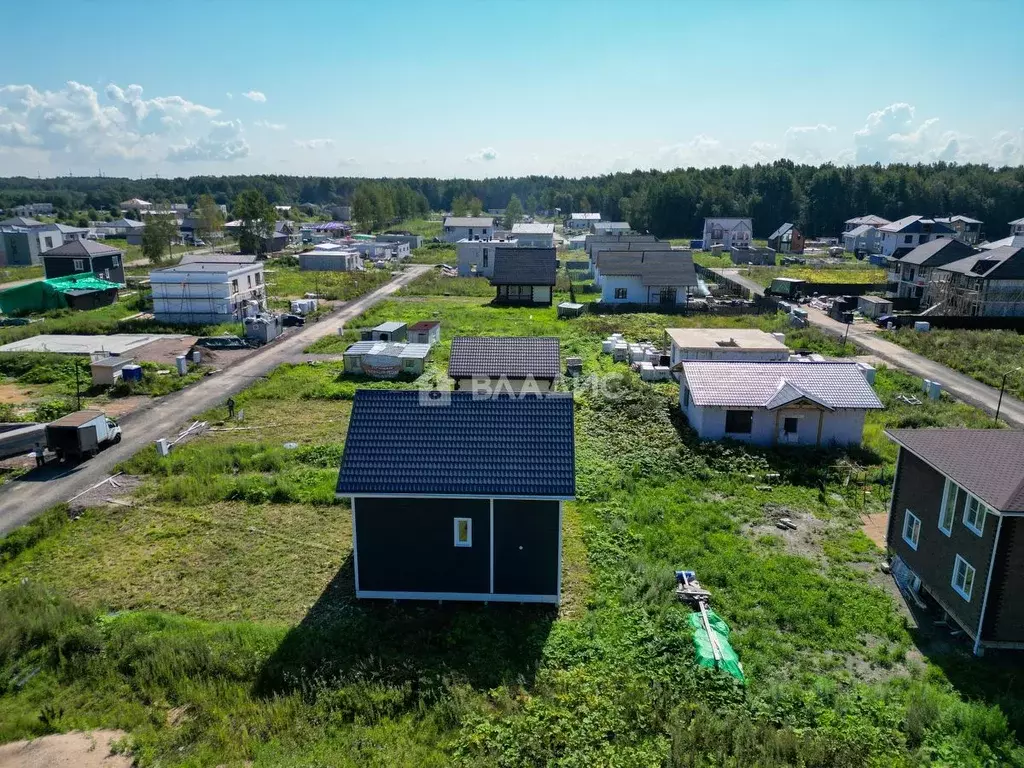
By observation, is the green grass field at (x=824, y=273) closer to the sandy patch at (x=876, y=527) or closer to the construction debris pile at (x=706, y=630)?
the sandy patch at (x=876, y=527)

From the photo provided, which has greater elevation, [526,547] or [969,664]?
[526,547]

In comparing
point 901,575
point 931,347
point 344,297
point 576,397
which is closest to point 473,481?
point 901,575

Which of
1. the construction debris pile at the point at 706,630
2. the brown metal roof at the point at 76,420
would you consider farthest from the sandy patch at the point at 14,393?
the construction debris pile at the point at 706,630

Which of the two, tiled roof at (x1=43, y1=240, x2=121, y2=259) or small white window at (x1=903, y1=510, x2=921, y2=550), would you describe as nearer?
small white window at (x1=903, y1=510, x2=921, y2=550)

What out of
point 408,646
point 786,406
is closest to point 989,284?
point 786,406

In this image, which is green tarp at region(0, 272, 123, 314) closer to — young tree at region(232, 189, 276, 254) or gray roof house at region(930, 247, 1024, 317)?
young tree at region(232, 189, 276, 254)

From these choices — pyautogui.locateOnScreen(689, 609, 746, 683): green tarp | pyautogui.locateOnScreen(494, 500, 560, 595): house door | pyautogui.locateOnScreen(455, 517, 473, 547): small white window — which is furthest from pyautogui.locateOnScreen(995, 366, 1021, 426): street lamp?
pyautogui.locateOnScreen(455, 517, 473, 547): small white window

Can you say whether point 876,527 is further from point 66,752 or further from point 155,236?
point 155,236
